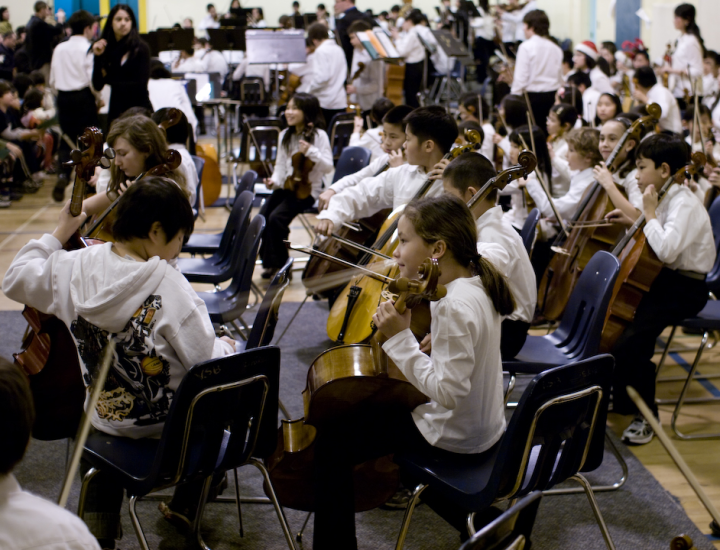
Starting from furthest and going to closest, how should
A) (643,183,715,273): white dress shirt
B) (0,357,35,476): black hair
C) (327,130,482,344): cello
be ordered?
(643,183,715,273): white dress shirt
(327,130,482,344): cello
(0,357,35,476): black hair

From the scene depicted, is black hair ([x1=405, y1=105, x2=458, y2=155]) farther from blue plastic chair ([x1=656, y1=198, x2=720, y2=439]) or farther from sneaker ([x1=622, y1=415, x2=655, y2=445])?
sneaker ([x1=622, y1=415, x2=655, y2=445])

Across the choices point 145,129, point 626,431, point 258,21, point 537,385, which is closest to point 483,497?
point 537,385

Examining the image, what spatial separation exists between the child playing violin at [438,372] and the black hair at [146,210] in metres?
0.53

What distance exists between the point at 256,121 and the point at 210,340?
4.03 m

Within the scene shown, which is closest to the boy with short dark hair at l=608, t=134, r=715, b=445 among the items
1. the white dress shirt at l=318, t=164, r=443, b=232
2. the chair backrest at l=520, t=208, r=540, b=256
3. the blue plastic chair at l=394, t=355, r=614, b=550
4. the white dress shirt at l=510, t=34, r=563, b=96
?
the chair backrest at l=520, t=208, r=540, b=256

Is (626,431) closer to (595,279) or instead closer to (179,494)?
(595,279)

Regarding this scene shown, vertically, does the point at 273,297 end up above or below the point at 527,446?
above

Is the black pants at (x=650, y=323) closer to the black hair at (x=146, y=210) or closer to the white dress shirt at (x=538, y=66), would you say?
the black hair at (x=146, y=210)

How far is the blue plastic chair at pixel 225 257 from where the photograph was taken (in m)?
3.14

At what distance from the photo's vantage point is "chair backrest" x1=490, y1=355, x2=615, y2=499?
1.56m

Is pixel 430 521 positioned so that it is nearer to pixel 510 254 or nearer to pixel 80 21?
pixel 510 254

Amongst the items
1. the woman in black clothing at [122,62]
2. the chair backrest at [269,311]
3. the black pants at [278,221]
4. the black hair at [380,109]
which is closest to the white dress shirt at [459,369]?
the chair backrest at [269,311]

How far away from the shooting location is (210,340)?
1684 millimetres

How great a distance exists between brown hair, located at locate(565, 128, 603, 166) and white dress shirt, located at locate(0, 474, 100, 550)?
311 centimetres
